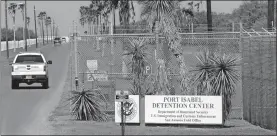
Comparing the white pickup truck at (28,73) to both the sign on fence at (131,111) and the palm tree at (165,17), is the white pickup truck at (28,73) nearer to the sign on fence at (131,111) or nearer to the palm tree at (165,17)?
the palm tree at (165,17)

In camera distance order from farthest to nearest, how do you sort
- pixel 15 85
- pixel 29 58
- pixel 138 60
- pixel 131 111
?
pixel 29 58 → pixel 15 85 → pixel 138 60 → pixel 131 111

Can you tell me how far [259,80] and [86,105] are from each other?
4.69 meters

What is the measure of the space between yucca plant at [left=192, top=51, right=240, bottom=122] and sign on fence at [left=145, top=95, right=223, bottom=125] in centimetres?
106

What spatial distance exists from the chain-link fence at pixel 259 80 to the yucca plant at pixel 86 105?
4.20 metres

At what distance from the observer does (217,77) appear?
16438mm

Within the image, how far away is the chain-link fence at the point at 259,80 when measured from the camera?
49.1ft

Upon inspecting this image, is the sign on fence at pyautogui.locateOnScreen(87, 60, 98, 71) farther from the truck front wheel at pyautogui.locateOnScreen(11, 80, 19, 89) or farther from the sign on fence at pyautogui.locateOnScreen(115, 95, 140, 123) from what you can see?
the truck front wheel at pyautogui.locateOnScreen(11, 80, 19, 89)

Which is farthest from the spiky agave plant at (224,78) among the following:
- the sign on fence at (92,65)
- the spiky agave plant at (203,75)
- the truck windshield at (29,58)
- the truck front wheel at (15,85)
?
the truck windshield at (29,58)

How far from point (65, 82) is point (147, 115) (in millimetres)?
16560

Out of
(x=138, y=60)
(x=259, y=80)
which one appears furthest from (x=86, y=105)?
(x=259, y=80)

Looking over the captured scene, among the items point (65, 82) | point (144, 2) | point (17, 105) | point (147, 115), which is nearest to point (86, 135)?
point (147, 115)

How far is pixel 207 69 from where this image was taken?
1652cm

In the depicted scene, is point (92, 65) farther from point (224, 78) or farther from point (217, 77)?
point (224, 78)

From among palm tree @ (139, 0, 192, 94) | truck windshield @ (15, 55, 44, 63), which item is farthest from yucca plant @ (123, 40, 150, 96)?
truck windshield @ (15, 55, 44, 63)
